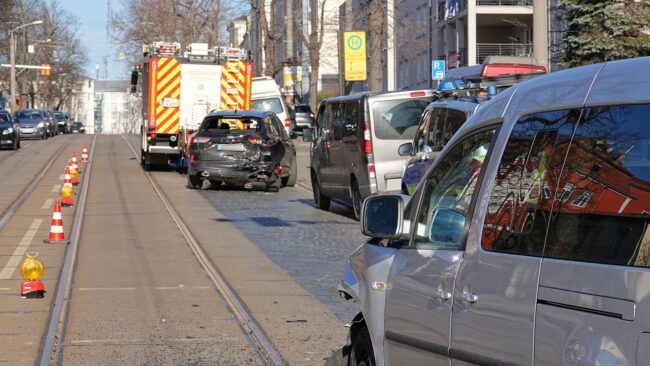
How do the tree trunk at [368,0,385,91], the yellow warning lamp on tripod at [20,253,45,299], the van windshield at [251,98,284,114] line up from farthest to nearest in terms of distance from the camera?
1. the van windshield at [251,98,284,114]
2. the tree trunk at [368,0,385,91]
3. the yellow warning lamp on tripod at [20,253,45,299]

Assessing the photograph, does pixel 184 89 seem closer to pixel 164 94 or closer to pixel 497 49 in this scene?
pixel 164 94

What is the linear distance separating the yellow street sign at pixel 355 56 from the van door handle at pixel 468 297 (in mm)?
27765

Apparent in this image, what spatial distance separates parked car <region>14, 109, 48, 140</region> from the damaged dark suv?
32.9 meters

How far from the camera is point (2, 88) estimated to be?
92125 millimetres

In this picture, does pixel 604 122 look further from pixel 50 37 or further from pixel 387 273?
pixel 50 37

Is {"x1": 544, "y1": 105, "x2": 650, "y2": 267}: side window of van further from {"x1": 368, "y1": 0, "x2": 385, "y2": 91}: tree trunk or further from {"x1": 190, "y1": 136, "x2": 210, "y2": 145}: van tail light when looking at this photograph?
{"x1": 368, "y1": 0, "x2": 385, "y2": 91}: tree trunk

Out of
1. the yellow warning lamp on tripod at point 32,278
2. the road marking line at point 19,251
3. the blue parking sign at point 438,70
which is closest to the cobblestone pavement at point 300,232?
the yellow warning lamp on tripod at point 32,278

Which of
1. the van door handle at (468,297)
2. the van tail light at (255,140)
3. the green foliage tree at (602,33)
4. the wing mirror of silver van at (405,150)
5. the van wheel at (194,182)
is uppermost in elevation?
the green foliage tree at (602,33)

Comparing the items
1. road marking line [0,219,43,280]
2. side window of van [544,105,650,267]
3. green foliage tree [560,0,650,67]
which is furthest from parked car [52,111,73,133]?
side window of van [544,105,650,267]

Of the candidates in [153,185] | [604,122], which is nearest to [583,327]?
[604,122]

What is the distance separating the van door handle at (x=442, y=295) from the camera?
4377 millimetres

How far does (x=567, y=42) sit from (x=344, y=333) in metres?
18.8

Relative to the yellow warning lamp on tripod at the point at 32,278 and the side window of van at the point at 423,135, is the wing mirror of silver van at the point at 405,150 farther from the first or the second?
the yellow warning lamp on tripod at the point at 32,278

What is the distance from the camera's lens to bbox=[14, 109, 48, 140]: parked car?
55.0m
